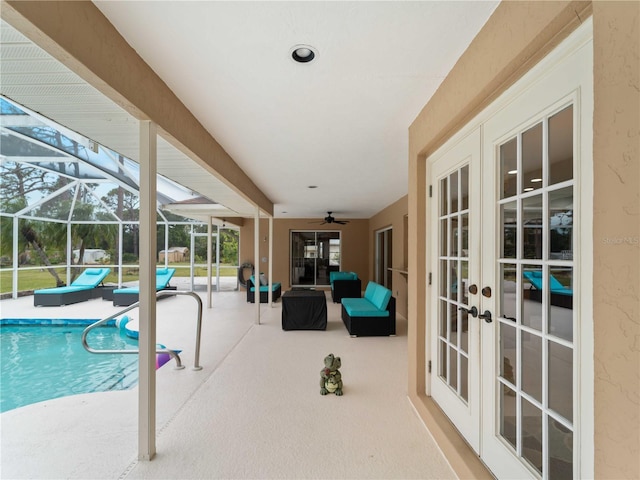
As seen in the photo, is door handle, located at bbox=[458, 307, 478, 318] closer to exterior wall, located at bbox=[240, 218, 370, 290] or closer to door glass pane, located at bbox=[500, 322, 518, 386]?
door glass pane, located at bbox=[500, 322, 518, 386]

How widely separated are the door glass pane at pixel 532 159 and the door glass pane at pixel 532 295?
0.41 meters

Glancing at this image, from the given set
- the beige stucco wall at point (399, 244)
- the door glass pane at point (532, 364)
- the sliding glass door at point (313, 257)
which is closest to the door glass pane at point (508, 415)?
the door glass pane at point (532, 364)

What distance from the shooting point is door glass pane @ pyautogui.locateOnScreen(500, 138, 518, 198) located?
5.07 ft

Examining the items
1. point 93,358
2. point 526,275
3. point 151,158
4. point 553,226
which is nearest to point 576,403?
point 526,275

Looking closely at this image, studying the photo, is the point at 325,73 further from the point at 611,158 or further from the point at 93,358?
the point at 93,358

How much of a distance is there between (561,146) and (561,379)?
3.30ft

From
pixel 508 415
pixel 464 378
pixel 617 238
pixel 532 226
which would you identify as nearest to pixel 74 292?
pixel 464 378

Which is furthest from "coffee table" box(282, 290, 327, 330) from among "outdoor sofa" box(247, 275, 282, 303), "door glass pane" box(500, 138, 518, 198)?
"door glass pane" box(500, 138, 518, 198)

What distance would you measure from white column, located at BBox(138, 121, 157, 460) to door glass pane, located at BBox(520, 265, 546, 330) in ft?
7.25

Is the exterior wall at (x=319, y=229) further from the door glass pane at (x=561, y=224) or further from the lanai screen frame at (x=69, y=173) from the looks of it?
the door glass pane at (x=561, y=224)

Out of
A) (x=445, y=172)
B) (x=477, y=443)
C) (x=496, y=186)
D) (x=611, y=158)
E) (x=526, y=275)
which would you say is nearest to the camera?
(x=611, y=158)

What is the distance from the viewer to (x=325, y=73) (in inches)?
73.7

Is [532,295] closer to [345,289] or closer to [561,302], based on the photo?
[561,302]

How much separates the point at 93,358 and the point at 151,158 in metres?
4.27
